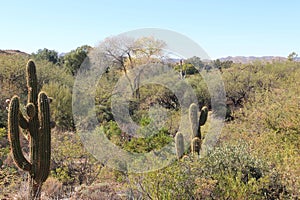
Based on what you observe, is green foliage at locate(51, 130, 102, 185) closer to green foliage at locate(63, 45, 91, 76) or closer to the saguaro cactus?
the saguaro cactus

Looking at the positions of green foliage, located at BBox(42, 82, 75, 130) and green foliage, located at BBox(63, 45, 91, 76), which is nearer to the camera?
green foliage, located at BBox(42, 82, 75, 130)

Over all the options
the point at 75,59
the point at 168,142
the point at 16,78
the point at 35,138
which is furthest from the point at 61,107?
the point at 75,59

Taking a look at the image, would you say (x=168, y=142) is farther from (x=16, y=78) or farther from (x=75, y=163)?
(x=16, y=78)

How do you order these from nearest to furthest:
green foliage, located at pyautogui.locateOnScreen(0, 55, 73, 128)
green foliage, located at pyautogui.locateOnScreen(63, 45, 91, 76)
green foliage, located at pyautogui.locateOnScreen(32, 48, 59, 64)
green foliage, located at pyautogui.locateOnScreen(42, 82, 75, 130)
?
green foliage, located at pyautogui.locateOnScreen(0, 55, 73, 128) → green foliage, located at pyautogui.locateOnScreen(42, 82, 75, 130) → green foliage, located at pyautogui.locateOnScreen(63, 45, 91, 76) → green foliage, located at pyautogui.locateOnScreen(32, 48, 59, 64)

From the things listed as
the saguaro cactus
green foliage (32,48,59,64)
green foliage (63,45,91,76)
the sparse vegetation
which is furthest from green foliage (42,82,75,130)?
green foliage (32,48,59,64)

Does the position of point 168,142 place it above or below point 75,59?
below

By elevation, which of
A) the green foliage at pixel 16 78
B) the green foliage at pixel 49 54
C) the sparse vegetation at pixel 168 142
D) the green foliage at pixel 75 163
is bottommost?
the green foliage at pixel 75 163

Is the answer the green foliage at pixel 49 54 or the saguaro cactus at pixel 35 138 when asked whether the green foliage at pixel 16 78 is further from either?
the green foliage at pixel 49 54

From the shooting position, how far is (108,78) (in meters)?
22.4

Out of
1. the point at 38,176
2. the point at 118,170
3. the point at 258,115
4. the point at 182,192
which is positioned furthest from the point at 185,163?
the point at 258,115

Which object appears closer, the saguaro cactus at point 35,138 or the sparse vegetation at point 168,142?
the sparse vegetation at point 168,142

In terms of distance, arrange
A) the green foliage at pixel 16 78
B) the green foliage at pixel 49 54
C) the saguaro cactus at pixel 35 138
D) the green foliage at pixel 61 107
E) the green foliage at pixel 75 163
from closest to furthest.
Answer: the saguaro cactus at pixel 35 138, the green foliage at pixel 75 163, the green foliage at pixel 16 78, the green foliage at pixel 61 107, the green foliage at pixel 49 54

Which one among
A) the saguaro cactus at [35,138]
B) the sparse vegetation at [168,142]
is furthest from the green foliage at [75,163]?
the saguaro cactus at [35,138]

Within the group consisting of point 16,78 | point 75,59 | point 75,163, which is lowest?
point 75,163
